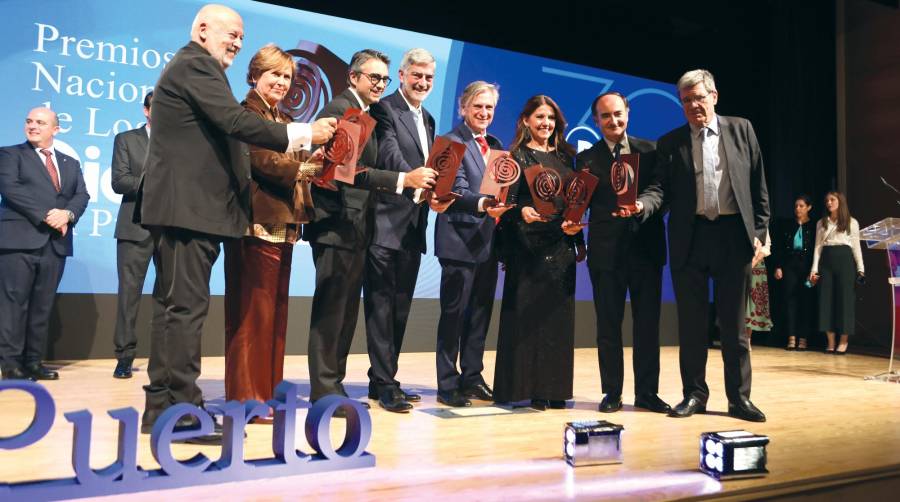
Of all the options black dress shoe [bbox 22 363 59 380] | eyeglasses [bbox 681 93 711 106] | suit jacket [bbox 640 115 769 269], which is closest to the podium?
suit jacket [bbox 640 115 769 269]

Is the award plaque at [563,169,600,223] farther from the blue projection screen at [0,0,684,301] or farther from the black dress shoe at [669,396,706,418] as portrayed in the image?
the blue projection screen at [0,0,684,301]

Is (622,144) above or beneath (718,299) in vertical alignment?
above

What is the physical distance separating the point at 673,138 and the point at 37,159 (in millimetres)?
3644

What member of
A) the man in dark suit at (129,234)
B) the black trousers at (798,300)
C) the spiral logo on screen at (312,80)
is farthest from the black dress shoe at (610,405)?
the black trousers at (798,300)

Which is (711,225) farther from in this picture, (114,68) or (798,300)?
(798,300)

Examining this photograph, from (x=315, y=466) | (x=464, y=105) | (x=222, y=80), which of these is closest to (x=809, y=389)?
(x=464, y=105)

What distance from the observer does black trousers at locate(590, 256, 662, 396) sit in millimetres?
3408

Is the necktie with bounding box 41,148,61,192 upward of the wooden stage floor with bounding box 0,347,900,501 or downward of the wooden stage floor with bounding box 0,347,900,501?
upward

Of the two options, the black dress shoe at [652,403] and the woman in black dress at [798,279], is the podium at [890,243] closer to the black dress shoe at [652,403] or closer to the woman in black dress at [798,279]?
the woman in black dress at [798,279]

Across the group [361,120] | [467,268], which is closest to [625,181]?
[467,268]

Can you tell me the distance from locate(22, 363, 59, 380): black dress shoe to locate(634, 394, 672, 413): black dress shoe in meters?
3.19

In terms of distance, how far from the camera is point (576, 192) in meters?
3.16

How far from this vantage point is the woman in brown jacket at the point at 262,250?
9.36ft

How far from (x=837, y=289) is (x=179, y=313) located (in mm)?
6258
